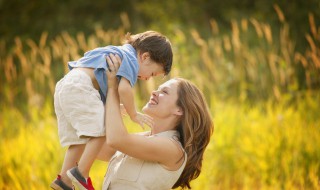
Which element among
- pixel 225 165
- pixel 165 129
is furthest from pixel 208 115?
pixel 225 165

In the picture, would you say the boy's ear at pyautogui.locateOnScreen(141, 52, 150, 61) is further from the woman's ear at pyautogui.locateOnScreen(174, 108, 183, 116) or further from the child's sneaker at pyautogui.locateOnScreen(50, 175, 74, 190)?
the child's sneaker at pyautogui.locateOnScreen(50, 175, 74, 190)

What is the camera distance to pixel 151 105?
131 inches

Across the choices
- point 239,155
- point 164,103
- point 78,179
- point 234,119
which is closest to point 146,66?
point 164,103

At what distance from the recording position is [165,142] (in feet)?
10.6

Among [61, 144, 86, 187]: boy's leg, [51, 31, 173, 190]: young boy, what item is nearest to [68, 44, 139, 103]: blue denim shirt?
[51, 31, 173, 190]: young boy

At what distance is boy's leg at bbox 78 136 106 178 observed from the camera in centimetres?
314

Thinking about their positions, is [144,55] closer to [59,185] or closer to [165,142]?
[165,142]

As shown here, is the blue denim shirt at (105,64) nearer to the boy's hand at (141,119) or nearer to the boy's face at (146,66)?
the boy's face at (146,66)

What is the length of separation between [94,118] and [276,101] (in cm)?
376

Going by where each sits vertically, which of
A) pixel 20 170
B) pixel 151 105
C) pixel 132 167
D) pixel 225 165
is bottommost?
pixel 225 165

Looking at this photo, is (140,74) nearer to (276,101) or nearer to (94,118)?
(94,118)

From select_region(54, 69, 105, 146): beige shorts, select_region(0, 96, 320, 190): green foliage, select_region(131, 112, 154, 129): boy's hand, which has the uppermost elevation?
select_region(54, 69, 105, 146): beige shorts

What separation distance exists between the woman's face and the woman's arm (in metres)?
0.16

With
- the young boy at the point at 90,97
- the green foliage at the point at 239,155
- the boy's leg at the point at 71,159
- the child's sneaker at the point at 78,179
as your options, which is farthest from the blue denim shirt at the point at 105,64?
the green foliage at the point at 239,155
